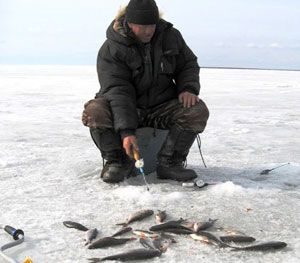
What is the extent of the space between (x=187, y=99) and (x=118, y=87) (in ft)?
1.94

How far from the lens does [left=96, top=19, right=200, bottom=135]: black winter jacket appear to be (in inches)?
155

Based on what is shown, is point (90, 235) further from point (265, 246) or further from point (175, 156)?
point (175, 156)

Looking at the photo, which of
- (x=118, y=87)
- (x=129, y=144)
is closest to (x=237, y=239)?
(x=129, y=144)

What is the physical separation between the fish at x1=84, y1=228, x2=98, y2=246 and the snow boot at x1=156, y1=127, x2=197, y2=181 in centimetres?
132

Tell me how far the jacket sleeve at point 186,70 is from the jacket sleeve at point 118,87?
456 mm

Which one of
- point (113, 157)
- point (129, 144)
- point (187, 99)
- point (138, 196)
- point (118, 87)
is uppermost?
point (118, 87)

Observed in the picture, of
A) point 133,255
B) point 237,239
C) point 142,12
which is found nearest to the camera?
point 133,255

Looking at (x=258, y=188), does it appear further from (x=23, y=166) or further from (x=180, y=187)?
(x=23, y=166)

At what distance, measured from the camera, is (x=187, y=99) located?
13.4 ft

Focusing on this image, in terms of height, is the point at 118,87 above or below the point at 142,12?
below

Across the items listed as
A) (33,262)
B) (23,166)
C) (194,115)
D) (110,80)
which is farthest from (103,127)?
(33,262)

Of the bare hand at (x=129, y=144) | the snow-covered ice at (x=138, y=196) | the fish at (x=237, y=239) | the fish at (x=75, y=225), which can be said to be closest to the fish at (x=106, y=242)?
the snow-covered ice at (x=138, y=196)

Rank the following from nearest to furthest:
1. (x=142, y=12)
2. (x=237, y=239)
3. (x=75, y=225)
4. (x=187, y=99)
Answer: (x=237, y=239), (x=75, y=225), (x=142, y=12), (x=187, y=99)

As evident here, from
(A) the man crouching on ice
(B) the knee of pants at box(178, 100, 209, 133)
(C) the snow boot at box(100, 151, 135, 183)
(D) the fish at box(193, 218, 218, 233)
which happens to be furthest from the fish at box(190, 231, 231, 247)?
(B) the knee of pants at box(178, 100, 209, 133)
